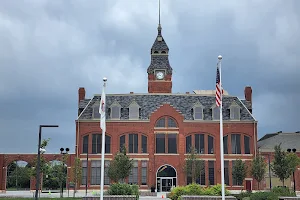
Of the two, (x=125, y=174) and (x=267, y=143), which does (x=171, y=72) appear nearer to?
(x=267, y=143)

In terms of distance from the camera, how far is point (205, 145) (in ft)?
198

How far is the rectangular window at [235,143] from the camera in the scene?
60562mm

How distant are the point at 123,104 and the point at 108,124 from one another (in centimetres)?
419

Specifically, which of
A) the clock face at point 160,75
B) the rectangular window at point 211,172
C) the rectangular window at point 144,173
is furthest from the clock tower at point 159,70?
the rectangular window at point 211,172

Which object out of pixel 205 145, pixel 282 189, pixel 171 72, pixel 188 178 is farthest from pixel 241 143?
pixel 282 189

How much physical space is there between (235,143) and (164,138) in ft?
34.6

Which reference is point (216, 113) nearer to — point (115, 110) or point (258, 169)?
point (258, 169)

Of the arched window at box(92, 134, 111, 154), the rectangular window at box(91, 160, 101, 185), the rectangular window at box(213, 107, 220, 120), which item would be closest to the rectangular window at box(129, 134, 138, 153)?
the arched window at box(92, 134, 111, 154)

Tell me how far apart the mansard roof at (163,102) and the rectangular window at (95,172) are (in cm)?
665

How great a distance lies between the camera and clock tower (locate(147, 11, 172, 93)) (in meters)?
75.2

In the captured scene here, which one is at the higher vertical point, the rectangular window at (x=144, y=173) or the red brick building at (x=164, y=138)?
the red brick building at (x=164, y=138)

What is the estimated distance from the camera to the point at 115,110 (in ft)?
202

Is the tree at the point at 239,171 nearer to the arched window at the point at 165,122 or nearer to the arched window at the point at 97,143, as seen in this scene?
the arched window at the point at 165,122

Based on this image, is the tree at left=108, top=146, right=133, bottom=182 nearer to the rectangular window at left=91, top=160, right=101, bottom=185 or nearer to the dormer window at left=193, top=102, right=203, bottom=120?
the rectangular window at left=91, top=160, right=101, bottom=185
